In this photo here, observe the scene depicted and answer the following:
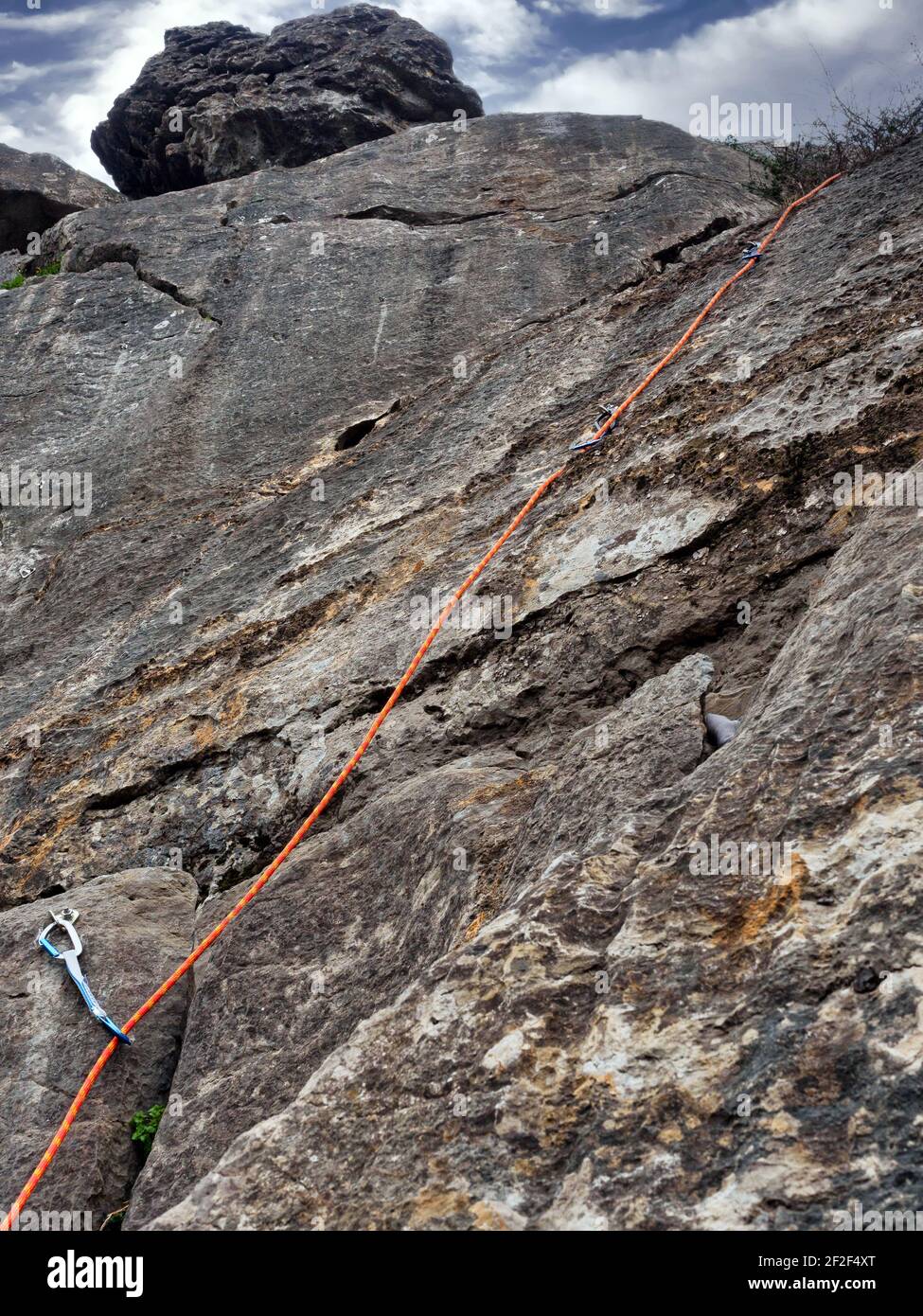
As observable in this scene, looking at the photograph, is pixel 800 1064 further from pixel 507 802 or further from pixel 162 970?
pixel 162 970

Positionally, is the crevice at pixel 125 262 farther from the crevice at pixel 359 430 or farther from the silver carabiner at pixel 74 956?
the silver carabiner at pixel 74 956

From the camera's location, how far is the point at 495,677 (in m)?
6.56

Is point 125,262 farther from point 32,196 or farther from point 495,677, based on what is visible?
point 495,677

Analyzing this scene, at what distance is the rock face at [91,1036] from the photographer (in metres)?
4.77

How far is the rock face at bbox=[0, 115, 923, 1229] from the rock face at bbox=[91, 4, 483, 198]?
15.9 feet

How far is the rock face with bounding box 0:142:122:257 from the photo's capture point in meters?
18.9

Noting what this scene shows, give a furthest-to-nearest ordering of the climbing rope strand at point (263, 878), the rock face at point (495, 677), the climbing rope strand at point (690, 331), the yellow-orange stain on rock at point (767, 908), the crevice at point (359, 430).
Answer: the crevice at point (359, 430)
the climbing rope strand at point (690, 331)
the climbing rope strand at point (263, 878)
the yellow-orange stain on rock at point (767, 908)
the rock face at point (495, 677)

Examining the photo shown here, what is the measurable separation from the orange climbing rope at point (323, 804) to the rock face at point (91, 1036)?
0.26 feet

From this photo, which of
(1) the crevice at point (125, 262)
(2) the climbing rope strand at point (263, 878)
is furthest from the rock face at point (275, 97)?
(2) the climbing rope strand at point (263, 878)

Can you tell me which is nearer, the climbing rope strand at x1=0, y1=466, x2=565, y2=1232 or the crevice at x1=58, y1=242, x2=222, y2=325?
the climbing rope strand at x1=0, y1=466, x2=565, y2=1232

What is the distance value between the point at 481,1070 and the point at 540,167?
1416cm

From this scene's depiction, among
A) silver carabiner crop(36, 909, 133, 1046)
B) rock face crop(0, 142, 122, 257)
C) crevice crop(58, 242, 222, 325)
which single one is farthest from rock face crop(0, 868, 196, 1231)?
rock face crop(0, 142, 122, 257)

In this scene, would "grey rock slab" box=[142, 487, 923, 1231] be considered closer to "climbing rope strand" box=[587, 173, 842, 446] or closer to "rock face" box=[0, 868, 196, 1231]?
"rock face" box=[0, 868, 196, 1231]
